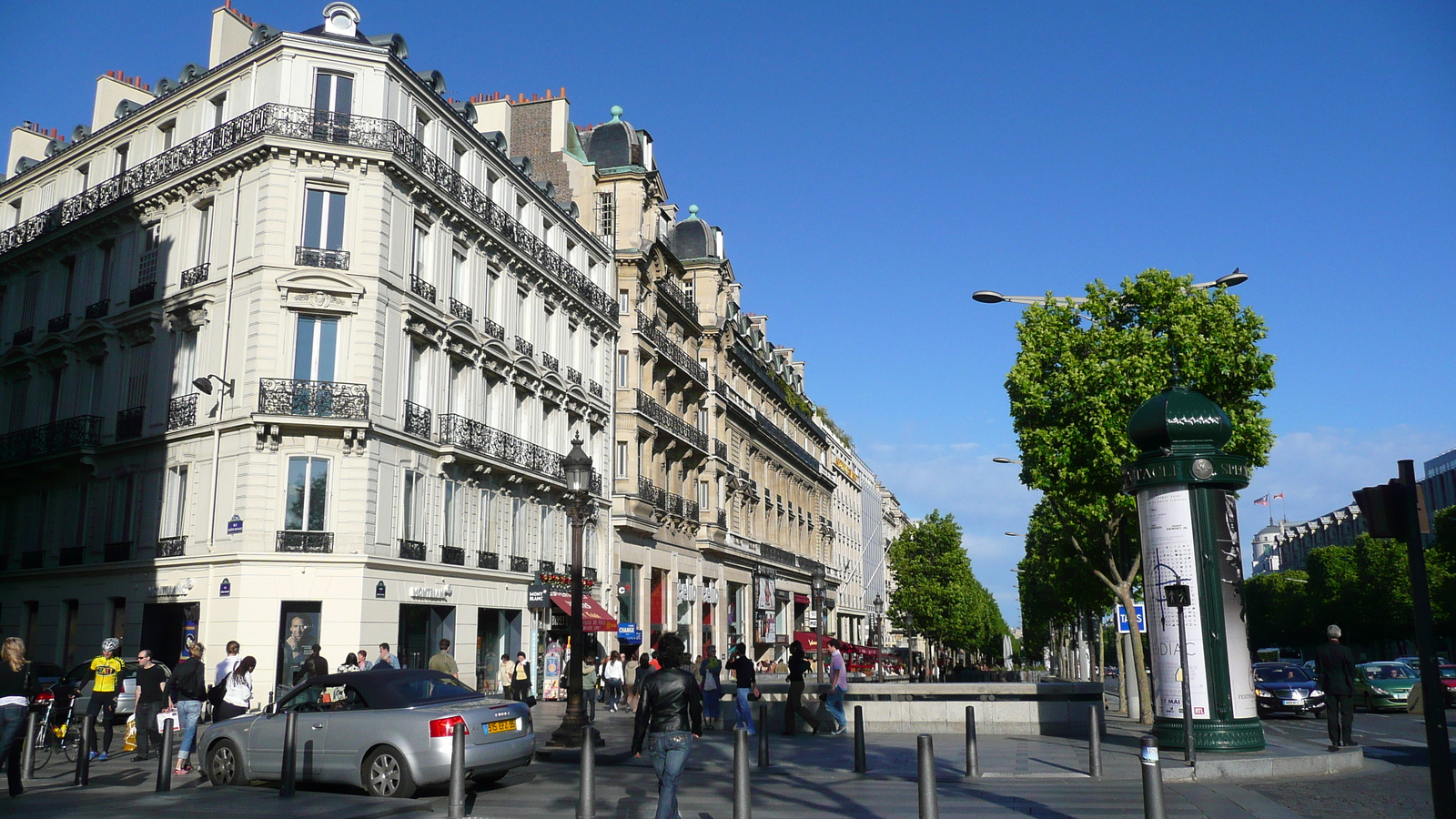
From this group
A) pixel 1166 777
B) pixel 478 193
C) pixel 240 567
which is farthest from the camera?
pixel 478 193

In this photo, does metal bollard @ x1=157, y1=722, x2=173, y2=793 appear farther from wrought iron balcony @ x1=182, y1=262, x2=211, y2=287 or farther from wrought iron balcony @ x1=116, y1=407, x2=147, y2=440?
wrought iron balcony @ x1=116, y1=407, x2=147, y2=440

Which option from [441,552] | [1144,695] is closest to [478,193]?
[441,552]

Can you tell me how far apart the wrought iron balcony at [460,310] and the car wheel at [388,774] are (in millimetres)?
19455

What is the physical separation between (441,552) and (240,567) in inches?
216

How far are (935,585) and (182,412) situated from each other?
63.9 meters

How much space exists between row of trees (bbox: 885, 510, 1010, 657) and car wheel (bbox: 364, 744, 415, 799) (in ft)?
237

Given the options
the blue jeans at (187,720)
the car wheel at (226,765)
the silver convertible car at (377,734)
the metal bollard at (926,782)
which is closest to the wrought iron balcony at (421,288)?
the blue jeans at (187,720)

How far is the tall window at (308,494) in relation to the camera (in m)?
25.3

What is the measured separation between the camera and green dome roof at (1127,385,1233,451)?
15.4m

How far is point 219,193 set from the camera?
27.8 m

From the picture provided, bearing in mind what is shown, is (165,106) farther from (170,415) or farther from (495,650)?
(495,650)

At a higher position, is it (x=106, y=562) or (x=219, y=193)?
(x=219, y=193)

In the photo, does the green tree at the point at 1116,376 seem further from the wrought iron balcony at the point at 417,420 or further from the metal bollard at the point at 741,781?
the metal bollard at the point at 741,781

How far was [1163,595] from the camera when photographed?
49.5ft
